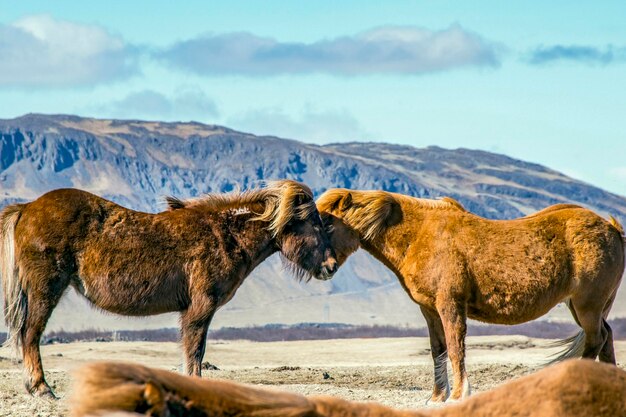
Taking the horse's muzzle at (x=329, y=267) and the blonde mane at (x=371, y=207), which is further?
the horse's muzzle at (x=329, y=267)

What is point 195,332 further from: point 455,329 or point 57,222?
point 455,329

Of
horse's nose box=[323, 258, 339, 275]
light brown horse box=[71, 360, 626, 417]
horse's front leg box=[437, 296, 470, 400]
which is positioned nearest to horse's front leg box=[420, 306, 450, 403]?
horse's front leg box=[437, 296, 470, 400]

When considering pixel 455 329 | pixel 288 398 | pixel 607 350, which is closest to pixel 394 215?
pixel 455 329

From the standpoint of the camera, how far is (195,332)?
33.6 feet

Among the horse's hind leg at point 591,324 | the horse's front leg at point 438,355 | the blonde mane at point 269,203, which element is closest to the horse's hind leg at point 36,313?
the blonde mane at point 269,203

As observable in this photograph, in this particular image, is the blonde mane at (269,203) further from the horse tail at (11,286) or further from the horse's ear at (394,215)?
the horse tail at (11,286)

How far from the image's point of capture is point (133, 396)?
2723 millimetres

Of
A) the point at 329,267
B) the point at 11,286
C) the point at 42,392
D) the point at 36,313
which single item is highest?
the point at 329,267

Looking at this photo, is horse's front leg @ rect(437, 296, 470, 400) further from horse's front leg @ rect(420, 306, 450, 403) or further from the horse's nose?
the horse's nose

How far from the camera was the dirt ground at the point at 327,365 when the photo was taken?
11.0 metres

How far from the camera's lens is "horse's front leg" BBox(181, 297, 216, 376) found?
402 inches

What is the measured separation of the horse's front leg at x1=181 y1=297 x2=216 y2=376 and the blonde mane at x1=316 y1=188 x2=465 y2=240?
61.9 inches

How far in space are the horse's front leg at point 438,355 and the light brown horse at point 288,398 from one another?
676 cm

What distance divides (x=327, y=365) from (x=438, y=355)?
18.8 metres
